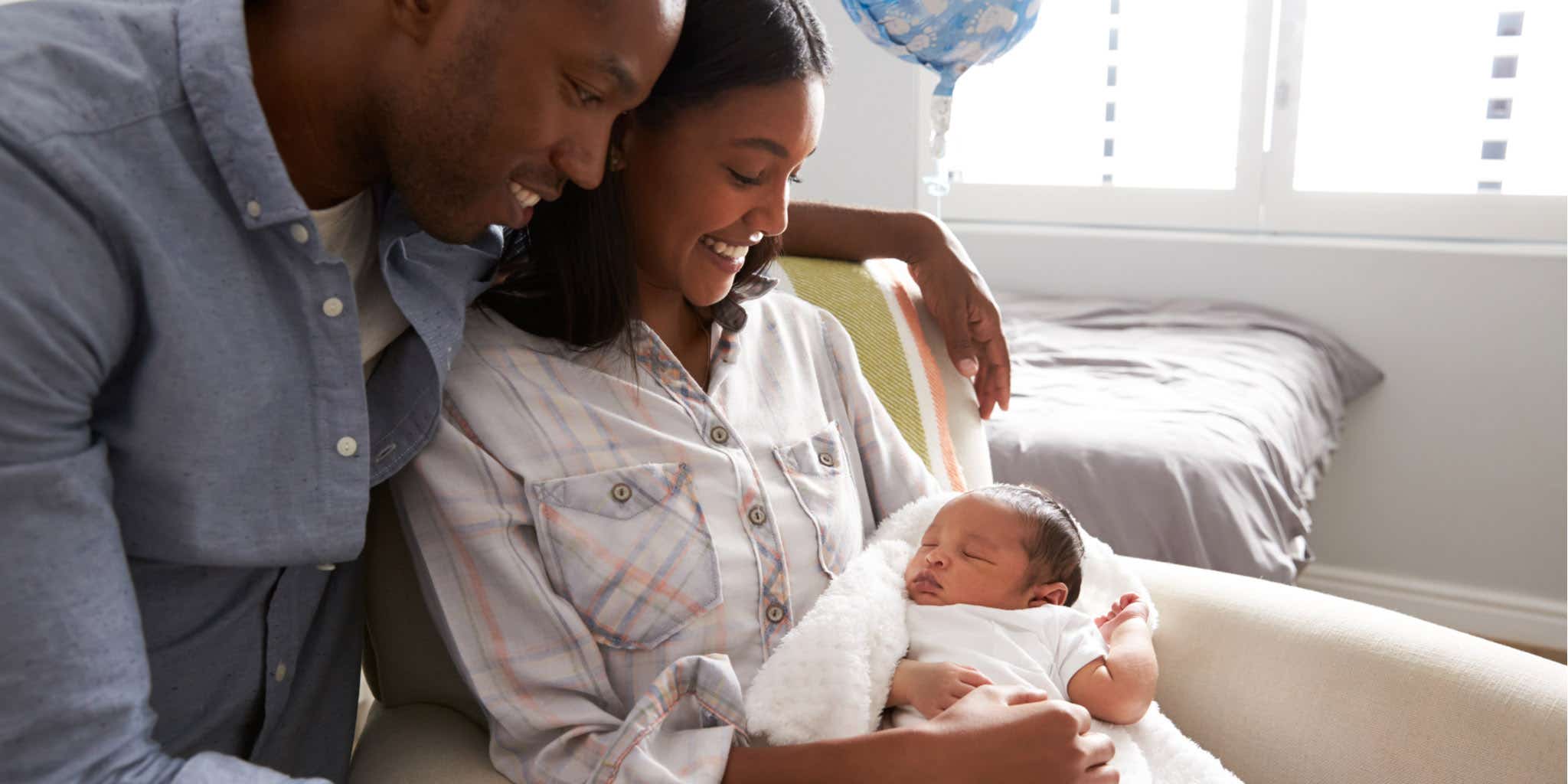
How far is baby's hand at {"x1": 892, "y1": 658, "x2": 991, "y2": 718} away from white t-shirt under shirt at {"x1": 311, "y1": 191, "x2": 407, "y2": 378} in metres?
0.57

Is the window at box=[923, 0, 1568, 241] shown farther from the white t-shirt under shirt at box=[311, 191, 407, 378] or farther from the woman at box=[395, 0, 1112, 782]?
the white t-shirt under shirt at box=[311, 191, 407, 378]

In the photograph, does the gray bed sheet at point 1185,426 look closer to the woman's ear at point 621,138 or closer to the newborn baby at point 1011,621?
the newborn baby at point 1011,621

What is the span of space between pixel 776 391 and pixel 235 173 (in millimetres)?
612

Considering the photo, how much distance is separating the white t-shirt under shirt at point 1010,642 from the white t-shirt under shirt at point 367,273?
0.58 metres

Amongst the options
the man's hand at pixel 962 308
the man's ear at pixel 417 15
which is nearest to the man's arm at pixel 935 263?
the man's hand at pixel 962 308

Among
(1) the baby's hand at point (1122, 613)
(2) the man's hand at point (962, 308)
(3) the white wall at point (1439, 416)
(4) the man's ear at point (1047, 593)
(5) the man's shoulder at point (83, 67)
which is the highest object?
(5) the man's shoulder at point (83, 67)

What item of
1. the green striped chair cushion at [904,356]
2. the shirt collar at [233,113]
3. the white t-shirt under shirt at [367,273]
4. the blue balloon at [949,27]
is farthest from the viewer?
the blue balloon at [949,27]

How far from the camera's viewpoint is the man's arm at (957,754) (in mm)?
1072

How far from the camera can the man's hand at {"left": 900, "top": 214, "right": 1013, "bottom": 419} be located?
161cm

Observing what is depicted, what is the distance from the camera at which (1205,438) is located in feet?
7.66

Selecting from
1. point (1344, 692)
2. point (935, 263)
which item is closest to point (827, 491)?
point (935, 263)

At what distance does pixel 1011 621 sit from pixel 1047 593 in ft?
0.24

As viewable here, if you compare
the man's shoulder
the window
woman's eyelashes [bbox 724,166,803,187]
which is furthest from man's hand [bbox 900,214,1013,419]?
the window

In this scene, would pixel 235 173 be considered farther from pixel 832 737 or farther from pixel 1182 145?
pixel 1182 145
